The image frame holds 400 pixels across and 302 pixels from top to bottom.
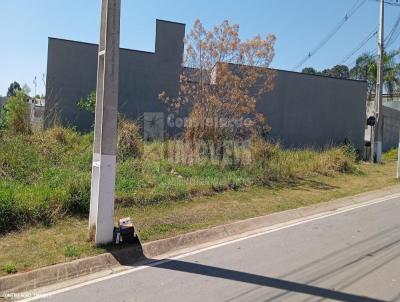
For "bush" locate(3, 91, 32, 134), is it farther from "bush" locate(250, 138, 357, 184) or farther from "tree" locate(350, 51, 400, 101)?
"tree" locate(350, 51, 400, 101)

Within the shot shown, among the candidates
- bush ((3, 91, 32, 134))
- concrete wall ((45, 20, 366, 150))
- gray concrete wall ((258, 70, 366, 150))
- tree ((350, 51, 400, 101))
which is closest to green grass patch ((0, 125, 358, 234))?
bush ((3, 91, 32, 134))

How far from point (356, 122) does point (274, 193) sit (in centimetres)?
1940

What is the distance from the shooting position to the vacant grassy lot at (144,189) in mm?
7137

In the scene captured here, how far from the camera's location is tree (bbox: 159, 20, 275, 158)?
15055 millimetres

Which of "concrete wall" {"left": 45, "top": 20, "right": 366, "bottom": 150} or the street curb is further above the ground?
"concrete wall" {"left": 45, "top": 20, "right": 366, "bottom": 150}

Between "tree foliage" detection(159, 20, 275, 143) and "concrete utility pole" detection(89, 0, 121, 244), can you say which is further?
"tree foliage" detection(159, 20, 275, 143)

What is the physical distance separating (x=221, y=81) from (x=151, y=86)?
331 inches

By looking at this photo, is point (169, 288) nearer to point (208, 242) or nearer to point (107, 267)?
point (107, 267)

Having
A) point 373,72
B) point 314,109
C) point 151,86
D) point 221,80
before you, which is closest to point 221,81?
point 221,80

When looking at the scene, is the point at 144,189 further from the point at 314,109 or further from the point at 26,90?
the point at 314,109

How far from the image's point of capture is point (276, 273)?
5.75 m

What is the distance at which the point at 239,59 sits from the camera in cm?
1622

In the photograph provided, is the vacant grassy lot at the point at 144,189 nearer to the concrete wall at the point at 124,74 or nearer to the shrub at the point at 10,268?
the shrub at the point at 10,268

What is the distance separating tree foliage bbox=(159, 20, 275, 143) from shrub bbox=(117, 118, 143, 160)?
6.26ft
